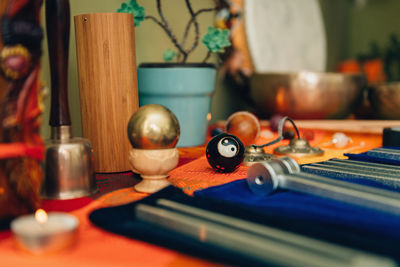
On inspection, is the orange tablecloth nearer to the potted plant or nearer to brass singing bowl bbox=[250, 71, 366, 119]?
the potted plant

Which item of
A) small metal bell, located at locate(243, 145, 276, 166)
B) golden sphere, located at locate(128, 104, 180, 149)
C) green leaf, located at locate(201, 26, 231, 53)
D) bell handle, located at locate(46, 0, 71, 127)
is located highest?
green leaf, located at locate(201, 26, 231, 53)

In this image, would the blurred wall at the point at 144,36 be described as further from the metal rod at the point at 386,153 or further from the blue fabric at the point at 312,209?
the metal rod at the point at 386,153

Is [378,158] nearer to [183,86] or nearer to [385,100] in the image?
[183,86]

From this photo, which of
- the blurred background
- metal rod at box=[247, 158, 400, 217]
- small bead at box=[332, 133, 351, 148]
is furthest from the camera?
the blurred background

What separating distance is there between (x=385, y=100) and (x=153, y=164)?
99 centimetres

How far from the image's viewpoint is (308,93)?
1202 millimetres

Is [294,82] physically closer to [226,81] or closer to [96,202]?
[226,81]

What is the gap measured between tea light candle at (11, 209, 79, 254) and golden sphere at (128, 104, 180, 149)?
0.17 m

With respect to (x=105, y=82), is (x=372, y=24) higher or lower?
higher

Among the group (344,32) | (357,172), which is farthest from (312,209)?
(344,32)

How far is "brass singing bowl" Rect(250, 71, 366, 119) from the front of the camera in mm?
1202

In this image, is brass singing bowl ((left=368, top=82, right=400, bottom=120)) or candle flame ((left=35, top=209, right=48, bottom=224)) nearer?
candle flame ((left=35, top=209, right=48, bottom=224))

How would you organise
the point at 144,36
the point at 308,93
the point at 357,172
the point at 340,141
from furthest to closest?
1. the point at 308,93
2. the point at 144,36
3. the point at 340,141
4. the point at 357,172

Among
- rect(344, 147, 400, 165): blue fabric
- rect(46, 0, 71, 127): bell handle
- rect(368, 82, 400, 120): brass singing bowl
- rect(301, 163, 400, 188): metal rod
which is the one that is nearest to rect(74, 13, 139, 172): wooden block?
rect(46, 0, 71, 127): bell handle
